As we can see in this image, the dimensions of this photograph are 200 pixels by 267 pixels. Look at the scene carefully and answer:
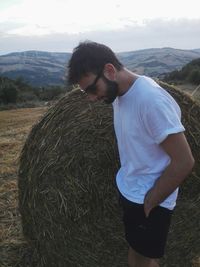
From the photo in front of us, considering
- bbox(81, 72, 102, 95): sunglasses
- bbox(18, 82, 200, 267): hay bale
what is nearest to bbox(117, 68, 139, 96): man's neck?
bbox(81, 72, 102, 95): sunglasses

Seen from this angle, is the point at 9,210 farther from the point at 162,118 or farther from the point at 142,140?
the point at 162,118

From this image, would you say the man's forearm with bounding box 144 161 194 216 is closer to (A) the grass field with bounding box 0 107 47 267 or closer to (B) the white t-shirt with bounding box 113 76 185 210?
(B) the white t-shirt with bounding box 113 76 185 210

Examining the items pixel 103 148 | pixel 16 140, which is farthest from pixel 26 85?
pixel 103 148

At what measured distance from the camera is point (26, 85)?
35.0 m

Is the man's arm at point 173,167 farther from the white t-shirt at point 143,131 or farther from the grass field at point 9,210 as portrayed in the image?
the grass field at point 9,210

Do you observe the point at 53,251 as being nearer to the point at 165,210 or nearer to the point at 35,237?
the point at 35,237

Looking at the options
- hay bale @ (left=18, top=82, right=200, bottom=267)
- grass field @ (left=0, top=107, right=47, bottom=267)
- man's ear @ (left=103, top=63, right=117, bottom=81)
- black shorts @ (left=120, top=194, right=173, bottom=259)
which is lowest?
grass field @ (left=0, top=107, right=47, bottom=267)

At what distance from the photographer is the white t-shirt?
7.94 feet

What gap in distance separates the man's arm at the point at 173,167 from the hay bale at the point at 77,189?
1.93m

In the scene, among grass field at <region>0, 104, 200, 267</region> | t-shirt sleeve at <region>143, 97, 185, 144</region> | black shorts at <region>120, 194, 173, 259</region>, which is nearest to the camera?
t-shirt sleeve at <region>143, 97, 185, 144</region>

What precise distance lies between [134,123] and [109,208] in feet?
6.95

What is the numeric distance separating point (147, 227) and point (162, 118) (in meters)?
0.68

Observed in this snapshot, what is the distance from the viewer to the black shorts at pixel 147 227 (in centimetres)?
272

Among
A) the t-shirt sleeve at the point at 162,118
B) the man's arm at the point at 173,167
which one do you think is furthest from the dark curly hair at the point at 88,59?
the man's arm at the point at 173,167
